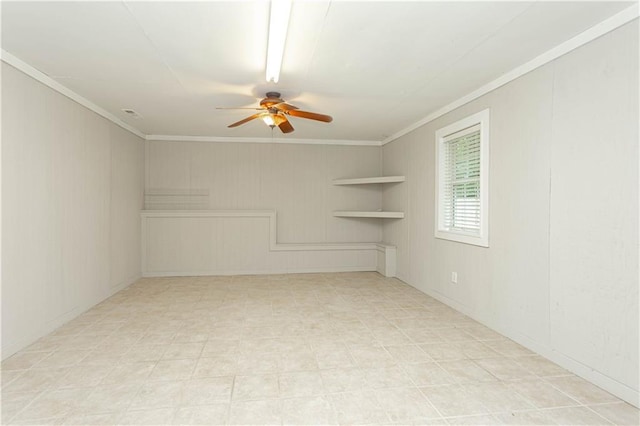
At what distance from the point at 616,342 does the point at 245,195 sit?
5.36 m

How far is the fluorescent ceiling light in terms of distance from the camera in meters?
2.04

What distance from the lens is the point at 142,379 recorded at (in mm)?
2400

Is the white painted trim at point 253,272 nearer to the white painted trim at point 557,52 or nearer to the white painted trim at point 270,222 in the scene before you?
the white painted trim at point 270,222

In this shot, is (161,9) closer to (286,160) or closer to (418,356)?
(418,356)

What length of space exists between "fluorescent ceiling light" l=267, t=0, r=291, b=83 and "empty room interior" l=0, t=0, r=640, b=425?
0.08 ft

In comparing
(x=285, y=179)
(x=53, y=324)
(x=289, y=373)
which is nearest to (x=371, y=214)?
(x=285, y=179)

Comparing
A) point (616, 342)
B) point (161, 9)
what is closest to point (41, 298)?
point (161, 9)

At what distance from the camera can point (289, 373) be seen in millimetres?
2502

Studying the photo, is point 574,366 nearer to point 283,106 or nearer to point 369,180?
point 283,106

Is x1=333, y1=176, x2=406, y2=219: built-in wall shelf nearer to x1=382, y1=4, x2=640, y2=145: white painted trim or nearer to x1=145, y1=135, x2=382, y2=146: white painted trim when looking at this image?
x1=145, y1=135, x2=382, y2=146: white painted trim

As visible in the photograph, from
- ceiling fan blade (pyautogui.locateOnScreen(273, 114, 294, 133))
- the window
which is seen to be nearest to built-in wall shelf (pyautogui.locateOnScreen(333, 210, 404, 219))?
the window

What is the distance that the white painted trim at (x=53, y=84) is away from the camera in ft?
9.06

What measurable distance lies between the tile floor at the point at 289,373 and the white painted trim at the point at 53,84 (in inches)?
92.0

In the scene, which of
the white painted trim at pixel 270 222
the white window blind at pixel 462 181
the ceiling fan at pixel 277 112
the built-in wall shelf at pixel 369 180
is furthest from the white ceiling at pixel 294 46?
the white painted trim at pixel 270 222
